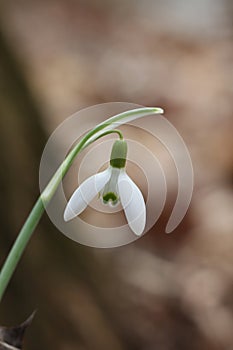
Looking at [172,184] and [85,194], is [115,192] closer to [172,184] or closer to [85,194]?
[85,194]

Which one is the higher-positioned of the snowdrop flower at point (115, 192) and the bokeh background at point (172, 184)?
the snowdrop flower at point (115, 192)

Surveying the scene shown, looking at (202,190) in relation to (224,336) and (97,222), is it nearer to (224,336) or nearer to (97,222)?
(97,222)

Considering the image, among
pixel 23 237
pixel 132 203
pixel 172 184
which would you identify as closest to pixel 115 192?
pixel 132 203

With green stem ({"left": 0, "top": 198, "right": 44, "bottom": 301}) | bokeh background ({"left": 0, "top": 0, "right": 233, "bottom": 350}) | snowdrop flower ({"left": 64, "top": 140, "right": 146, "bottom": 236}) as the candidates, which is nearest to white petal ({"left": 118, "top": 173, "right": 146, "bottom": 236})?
snowdrop flower ({"left": 64, "top": 140, "right": 146, "bottom": 236})

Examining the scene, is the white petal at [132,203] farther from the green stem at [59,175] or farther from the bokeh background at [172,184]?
the bokeh background at [172,184]

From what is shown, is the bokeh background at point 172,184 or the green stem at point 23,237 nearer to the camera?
the green stem at point 23,237

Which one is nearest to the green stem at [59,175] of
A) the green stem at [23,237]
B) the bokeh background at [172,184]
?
the green stem at [23,237]
